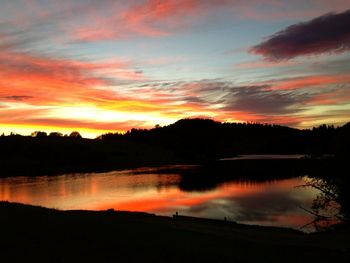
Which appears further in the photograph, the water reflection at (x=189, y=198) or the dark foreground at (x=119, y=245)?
the water reflection at (x=189, y=198)

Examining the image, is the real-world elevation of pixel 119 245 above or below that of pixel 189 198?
above

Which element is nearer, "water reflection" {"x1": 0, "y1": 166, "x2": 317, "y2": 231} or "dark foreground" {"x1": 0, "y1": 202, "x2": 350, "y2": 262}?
"dark foreground" {"x1": 0, "y1": 202, "x2": 350, "y2": 262}

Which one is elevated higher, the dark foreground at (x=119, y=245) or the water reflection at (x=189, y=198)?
the dark foreground at (x=119, y=245)

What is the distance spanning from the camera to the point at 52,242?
1666cm

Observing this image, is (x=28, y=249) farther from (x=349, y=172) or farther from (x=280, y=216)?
(x=280, y=216)

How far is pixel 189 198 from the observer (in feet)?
209

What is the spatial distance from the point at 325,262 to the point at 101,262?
8066mm

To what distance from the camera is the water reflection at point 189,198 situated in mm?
48094

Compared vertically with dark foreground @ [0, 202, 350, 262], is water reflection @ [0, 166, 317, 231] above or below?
below

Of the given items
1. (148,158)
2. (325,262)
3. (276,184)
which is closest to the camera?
(325,262)

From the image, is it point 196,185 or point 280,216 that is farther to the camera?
point 196,185

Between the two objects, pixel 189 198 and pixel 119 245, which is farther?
pixel 189 198

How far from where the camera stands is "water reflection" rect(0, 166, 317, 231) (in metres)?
48.1

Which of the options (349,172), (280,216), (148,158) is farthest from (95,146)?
(349,172)
